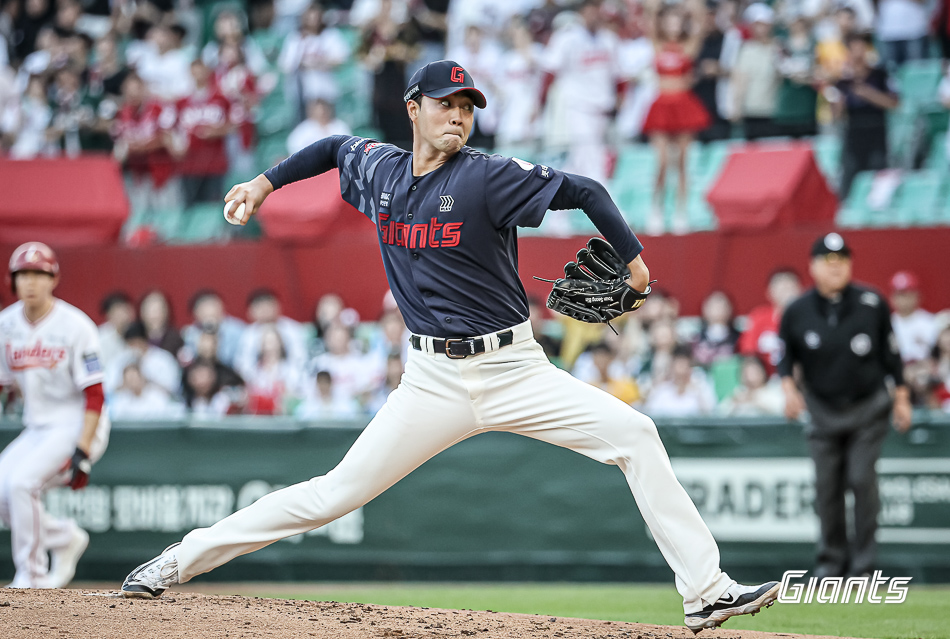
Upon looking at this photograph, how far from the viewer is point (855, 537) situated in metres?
7.64

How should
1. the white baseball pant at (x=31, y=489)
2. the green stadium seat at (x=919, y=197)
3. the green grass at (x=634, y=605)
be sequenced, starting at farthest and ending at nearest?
the green stadium seat at (x=919, y=197), the white baseball pant at (x=31, y=489), the green grass at (x=634, y=605)

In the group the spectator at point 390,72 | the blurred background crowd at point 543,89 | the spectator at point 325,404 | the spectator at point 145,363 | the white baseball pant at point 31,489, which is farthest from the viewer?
the spectator at point 390,72

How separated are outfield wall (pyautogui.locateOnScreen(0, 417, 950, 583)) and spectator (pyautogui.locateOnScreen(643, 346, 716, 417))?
3.98 ft

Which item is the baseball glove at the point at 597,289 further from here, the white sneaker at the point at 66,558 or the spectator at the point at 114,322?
the spectator at the point at 114,322

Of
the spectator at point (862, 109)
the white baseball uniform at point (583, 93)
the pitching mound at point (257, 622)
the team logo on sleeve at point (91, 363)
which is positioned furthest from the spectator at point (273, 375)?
the spectator at point (862, 109)

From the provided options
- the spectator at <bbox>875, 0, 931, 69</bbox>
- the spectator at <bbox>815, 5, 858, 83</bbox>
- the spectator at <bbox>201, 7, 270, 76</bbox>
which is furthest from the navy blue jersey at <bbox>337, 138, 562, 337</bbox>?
the spectator at <bbox>201, 7, 270, 76</bbox>

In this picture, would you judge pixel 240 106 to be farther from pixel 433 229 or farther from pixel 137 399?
pixel 433 229

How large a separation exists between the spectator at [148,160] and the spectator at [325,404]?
4.37 meters

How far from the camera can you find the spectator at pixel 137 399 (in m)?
10.8

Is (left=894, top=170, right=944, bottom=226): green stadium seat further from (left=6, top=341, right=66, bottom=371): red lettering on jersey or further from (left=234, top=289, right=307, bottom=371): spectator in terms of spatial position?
(left=6, top=341, right=66, bottom=371): red lettering on jersey

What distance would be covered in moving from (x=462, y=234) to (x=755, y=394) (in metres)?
5.58

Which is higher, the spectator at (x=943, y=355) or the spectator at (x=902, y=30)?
the spectator at (x=902, y=30)

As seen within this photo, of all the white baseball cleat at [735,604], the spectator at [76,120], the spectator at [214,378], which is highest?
the spectator at [76,120]

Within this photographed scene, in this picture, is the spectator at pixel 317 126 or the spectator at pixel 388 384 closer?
the spectator at pixel 388 384
